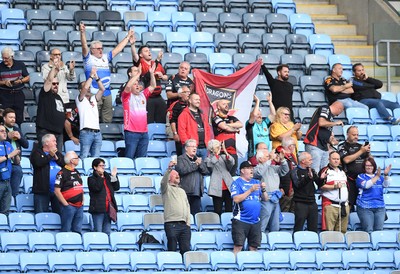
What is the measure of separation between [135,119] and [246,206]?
8.47ft

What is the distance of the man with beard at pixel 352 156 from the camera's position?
21656 millimetres

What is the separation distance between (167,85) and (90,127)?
1855 millimetres

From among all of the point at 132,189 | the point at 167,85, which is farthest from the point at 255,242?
the point at 167,85

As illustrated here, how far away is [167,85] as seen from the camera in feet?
74.0

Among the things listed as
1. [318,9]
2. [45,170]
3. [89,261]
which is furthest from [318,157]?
[318,9]

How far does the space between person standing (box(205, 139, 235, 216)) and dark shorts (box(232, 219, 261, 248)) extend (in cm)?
83

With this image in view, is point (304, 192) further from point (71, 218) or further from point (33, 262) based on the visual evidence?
point (33, 262)

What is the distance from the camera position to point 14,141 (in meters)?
20.8

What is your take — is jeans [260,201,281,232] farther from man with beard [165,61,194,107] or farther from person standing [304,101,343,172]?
man with beard [165,61,194,107]

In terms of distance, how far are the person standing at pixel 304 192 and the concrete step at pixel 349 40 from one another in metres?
6.62

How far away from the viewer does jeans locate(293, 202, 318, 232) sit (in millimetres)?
20797

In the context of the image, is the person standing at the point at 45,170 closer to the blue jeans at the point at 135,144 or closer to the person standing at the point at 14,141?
the person standing at the point at 14,141

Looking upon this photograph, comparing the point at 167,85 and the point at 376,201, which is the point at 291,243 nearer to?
the point at 376,201

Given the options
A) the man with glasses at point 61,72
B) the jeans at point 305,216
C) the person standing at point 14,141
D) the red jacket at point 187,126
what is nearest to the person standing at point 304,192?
the jeans at point 305,216
